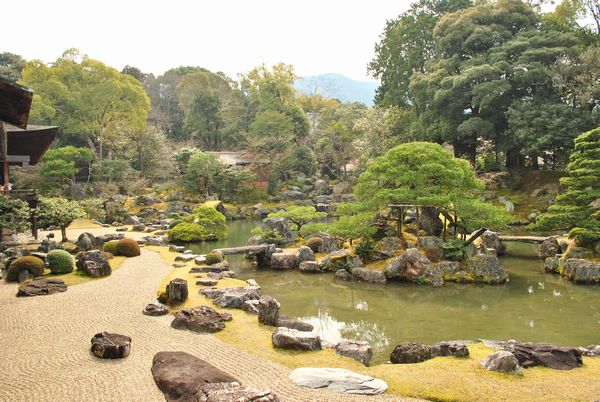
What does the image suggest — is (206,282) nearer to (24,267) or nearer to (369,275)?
(24,267)

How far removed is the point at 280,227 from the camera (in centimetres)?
2183

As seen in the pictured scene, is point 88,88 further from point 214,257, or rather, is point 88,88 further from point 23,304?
point 23,304

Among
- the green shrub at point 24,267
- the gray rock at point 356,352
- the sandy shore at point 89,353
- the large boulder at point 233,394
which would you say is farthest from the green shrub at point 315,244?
the large boulder at point 233,394

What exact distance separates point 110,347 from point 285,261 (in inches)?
450

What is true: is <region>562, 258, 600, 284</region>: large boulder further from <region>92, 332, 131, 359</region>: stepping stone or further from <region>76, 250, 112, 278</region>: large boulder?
<region>76, 250, 112, 278</region>: large boulder

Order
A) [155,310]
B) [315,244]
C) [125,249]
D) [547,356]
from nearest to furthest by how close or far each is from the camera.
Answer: [547,356]
[155,310]
[125,249]
[315,244]

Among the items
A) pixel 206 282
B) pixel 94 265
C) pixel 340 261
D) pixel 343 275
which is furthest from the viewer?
pixel 340 261

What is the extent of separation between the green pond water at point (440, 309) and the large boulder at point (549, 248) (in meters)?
1.71

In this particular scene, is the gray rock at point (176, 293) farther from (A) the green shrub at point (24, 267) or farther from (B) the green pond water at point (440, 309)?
(A) the green shrub at point (24, 267)

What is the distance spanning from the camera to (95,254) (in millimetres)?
15234

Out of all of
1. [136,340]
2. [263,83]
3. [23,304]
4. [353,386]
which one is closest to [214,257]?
[23,304]

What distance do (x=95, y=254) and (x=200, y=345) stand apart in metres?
8.52

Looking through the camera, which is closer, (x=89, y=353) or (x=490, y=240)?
(x=89, y=353)

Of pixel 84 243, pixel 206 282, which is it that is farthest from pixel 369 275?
pixel 84 243
